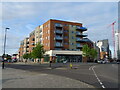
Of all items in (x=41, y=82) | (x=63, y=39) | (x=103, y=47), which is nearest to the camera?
(x=41, y=82)

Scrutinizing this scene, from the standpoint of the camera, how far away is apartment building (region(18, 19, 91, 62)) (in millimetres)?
62719

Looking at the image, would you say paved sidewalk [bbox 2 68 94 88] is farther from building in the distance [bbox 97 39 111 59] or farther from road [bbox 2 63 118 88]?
building in the distance [bbox 97 39 111 59]

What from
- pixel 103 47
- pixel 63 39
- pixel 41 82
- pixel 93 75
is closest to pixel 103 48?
pixel 103 47

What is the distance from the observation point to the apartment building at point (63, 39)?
62.7 metres

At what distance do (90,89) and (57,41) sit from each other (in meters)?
57.3

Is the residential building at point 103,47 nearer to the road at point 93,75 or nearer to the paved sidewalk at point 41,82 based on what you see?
the road at point 93,75

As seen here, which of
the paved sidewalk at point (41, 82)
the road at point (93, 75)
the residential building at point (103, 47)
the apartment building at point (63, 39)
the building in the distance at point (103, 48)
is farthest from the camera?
the residential building at point (103, 47)

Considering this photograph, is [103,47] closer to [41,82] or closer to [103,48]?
[103,48]

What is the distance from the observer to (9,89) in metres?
7.94

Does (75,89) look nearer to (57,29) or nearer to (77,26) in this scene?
(57,29)

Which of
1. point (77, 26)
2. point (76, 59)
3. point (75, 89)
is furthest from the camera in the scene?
point (77, 26)

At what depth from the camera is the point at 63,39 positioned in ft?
219

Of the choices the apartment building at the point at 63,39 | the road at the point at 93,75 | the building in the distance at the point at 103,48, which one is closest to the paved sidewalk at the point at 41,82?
the road at the point at 93,75

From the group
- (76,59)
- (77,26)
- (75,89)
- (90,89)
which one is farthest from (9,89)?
(77,26)
